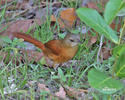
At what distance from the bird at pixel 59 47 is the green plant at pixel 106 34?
1721 millimetres

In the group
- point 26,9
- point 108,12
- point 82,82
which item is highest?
point 108,12

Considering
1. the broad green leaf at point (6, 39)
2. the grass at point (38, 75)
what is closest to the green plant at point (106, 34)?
the grass at point (38, 75)

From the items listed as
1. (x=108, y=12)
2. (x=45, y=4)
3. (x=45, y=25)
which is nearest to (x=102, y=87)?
(x=108, y=12)

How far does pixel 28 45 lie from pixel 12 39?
0.25m

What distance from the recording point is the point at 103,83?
262 centimetres

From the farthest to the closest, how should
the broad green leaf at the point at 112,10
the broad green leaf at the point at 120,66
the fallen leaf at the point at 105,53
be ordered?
1. the fallen leaf at the point at 105,53
2. the broad green leaf at the point at 120,66
3. the broad green leaf at the point at 112,10

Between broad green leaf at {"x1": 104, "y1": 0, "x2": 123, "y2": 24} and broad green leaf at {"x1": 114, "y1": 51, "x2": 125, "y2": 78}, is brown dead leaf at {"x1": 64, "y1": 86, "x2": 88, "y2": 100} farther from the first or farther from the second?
broad green leaf at {"x1": 104, "y1": 0, "x2": 123, "y2": 24}

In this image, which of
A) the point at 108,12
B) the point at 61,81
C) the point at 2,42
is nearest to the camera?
the point at 108,12

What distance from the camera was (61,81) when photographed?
12.1 ft

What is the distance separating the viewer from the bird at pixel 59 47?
435 cm

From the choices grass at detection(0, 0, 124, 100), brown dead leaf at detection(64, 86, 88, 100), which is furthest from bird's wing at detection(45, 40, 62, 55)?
brown dead leaf at detection(64, 86, 88, 100)

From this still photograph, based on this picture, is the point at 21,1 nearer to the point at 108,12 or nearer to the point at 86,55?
the point at 86,55

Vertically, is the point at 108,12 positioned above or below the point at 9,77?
above

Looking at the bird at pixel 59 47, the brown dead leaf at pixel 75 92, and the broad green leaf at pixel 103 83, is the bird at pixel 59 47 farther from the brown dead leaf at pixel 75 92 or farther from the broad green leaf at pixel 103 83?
the broad green leaf at pixel 103 83
